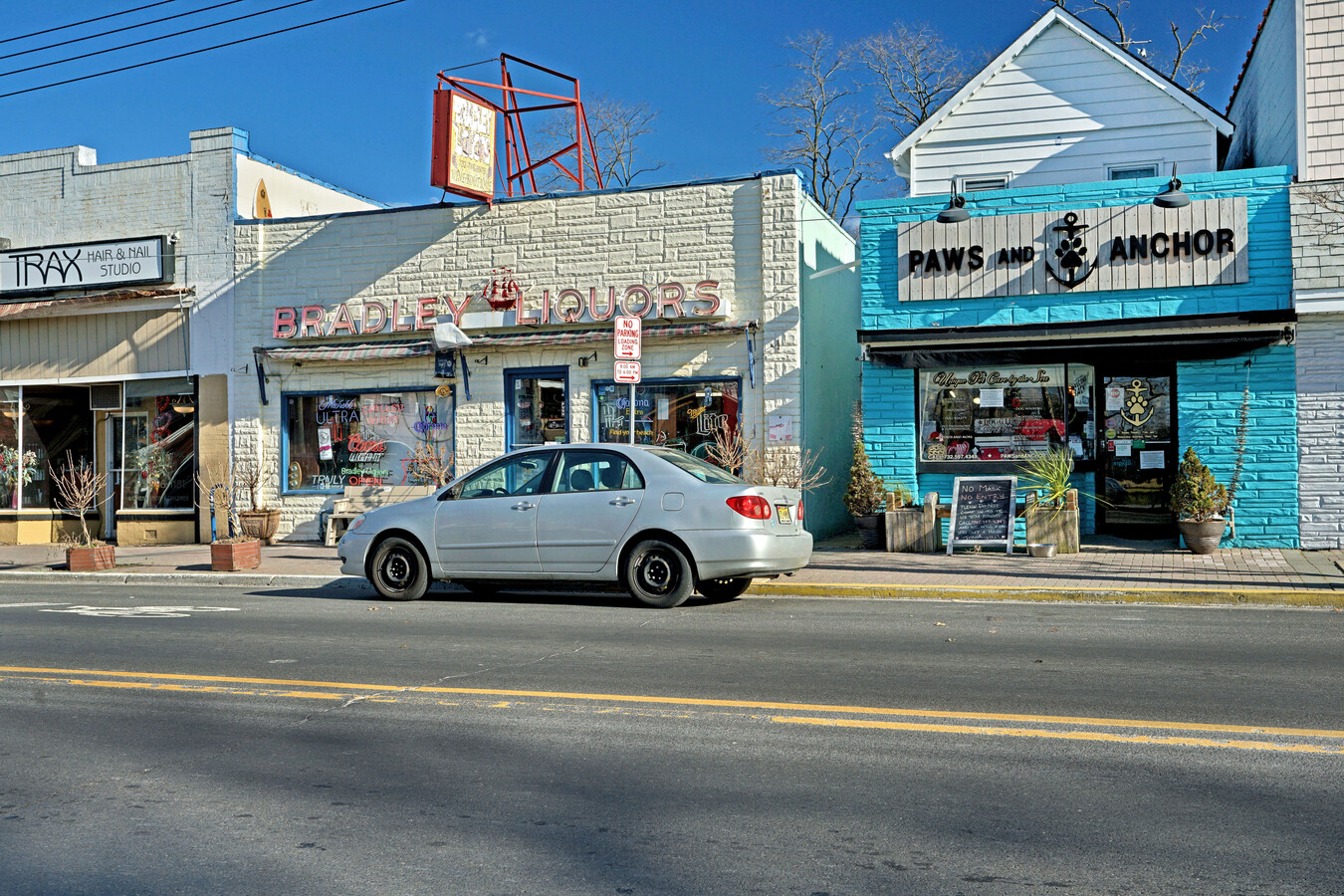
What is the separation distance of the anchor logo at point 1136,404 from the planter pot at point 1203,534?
2179 mm

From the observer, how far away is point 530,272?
17828mm

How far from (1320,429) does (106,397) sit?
63.6 ft

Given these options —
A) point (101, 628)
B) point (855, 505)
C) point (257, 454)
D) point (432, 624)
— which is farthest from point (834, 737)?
point (257, 454)

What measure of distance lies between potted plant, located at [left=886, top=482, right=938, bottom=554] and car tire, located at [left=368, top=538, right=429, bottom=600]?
6399 mm

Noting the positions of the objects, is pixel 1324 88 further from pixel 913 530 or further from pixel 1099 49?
pixel 913 530

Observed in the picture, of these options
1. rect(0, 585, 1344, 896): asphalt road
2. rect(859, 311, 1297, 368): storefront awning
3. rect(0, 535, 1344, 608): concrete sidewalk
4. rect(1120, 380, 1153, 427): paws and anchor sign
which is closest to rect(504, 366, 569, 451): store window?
rect(0, 535, 1344, 608): concrete sidewalk

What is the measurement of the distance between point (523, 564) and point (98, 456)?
1333 centimetres

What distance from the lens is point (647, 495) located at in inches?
417

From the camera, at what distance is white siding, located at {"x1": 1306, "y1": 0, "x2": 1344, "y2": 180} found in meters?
14.4

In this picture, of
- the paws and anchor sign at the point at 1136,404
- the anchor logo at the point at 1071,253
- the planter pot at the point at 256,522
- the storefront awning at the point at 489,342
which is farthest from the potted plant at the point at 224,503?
the paws and anchor sign at the point at 1136,404

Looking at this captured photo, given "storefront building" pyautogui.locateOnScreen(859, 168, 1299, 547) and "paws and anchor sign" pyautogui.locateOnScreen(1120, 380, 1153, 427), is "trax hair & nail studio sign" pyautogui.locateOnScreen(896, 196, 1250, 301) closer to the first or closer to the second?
"storefront building" pyautogui.locateOnScreen(859, 168, 1299, 547)

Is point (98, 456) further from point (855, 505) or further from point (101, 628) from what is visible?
point (855, 505)

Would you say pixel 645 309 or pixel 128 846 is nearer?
pixel 128 846

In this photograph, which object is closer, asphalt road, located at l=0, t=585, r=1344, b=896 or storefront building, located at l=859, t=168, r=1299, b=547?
asphalt road, located at l=0, t=585, r=1344, b=896
